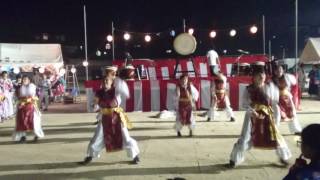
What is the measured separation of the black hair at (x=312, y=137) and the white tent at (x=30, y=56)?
79.7 feet

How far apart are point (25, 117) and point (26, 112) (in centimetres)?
12

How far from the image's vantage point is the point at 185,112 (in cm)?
1176

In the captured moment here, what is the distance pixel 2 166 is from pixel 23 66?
18.7 meters

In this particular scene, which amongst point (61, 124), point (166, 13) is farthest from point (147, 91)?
point (166, 13)

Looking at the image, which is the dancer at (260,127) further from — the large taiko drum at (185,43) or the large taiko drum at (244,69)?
the large taiko drum at (244,69)

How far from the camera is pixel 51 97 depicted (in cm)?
2523

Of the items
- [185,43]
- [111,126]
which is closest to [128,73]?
[185,43]

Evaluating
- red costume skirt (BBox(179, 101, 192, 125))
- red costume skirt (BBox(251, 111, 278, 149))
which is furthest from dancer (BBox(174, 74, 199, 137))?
red costume skirt (BBox(251, 111, 278, 149))

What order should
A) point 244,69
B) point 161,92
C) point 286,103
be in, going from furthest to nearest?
point 244,69 → point 161,92 → point 286,103

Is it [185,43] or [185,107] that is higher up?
[185,43]

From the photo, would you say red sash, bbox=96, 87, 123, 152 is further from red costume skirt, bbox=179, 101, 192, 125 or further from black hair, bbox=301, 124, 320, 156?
black hair, bbox=301, 124, 320, 156

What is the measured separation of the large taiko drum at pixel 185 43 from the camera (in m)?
17.3

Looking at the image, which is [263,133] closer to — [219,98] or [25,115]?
[25,115]

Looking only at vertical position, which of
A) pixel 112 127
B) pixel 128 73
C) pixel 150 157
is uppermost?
pixel 128 73
